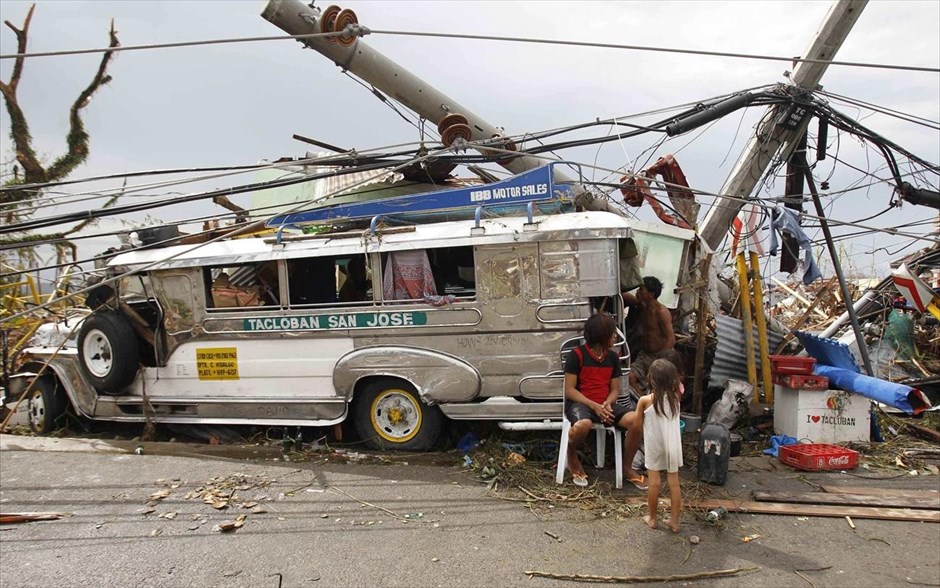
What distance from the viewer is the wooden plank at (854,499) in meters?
4.90

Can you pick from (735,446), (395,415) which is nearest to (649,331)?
(735,446)

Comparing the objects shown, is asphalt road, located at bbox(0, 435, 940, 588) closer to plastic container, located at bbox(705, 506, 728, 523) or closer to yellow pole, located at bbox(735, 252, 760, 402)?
plastic container, located at bbox(705, 506, 728, 523)

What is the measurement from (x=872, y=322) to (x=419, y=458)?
7.04m

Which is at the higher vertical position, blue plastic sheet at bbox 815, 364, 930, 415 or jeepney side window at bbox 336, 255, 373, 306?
jeepney side window at bbox 336, 255, 373, 306

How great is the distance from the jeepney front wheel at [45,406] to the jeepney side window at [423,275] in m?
4.81

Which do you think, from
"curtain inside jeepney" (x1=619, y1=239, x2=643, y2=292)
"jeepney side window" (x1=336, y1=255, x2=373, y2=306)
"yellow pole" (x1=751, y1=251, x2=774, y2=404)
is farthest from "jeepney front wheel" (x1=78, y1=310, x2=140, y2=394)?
"yellow pole" (x1=751, y1=251, x2=774, y2=404)

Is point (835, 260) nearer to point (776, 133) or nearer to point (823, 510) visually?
point (776, 133)

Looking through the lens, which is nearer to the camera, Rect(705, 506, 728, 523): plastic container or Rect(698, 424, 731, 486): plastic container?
Rect(705, 506, 728, 523): plastic container

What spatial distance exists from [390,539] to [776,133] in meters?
6.72

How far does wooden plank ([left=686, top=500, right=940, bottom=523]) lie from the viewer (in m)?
4.68

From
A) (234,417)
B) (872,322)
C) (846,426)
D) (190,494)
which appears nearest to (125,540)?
(190,494)

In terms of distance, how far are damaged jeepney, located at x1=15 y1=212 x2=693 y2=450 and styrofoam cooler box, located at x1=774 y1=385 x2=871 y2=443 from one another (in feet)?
6.89

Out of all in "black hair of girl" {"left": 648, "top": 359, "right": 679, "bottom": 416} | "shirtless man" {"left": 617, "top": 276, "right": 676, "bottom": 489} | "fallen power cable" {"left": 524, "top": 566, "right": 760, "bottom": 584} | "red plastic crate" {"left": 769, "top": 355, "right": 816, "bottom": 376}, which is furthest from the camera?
"shirtless man" {"left": 617, "top": 276, "right": 676, "bottom": 489}

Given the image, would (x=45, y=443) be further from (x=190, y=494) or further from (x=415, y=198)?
(x=415, y=198)
